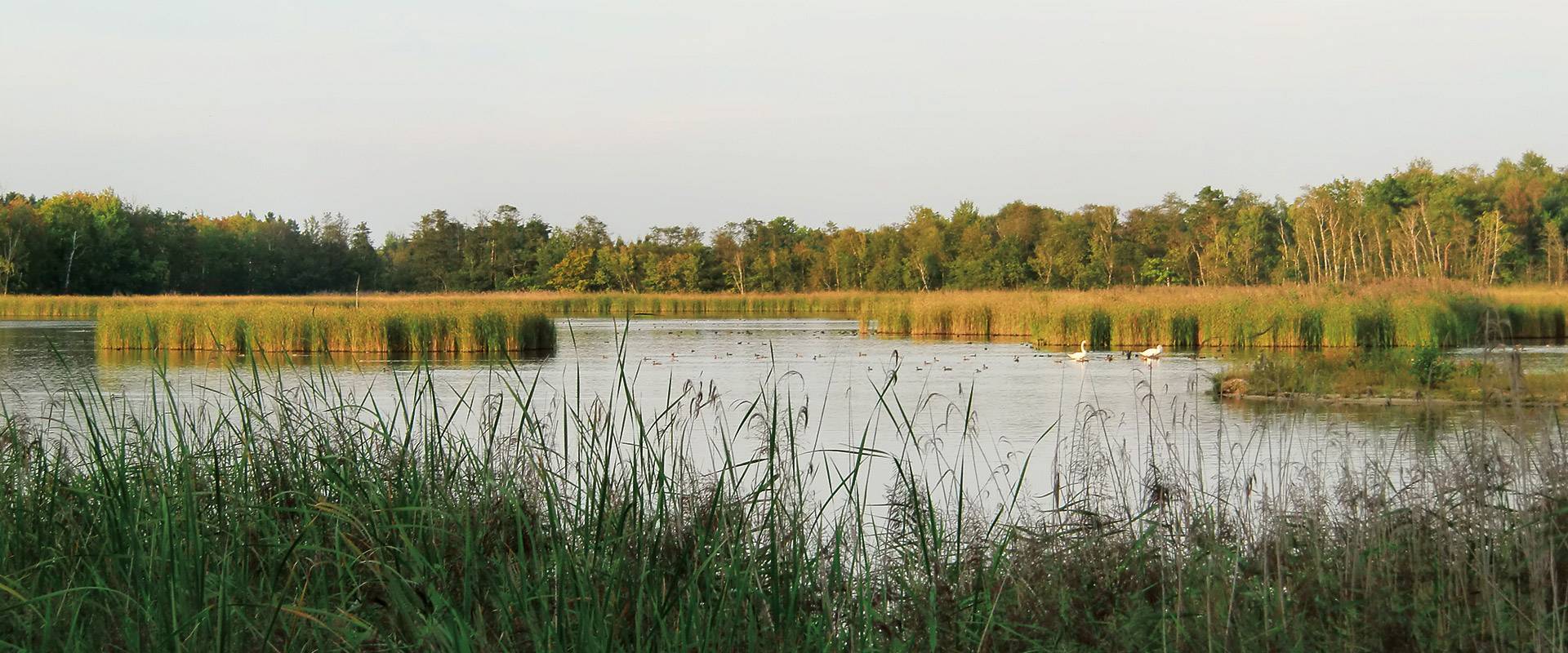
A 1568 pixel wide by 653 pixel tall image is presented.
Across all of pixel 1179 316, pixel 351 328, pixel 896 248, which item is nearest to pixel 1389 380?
pixel 1179 316

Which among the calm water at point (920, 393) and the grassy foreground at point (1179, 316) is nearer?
the calm water at point (920, 393)

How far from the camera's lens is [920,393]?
8.98 metres

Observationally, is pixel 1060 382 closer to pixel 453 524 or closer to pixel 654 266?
pixel 453 524

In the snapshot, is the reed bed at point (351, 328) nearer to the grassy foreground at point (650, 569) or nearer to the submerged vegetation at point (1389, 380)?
the submerged vegetation at point (1389, 380)

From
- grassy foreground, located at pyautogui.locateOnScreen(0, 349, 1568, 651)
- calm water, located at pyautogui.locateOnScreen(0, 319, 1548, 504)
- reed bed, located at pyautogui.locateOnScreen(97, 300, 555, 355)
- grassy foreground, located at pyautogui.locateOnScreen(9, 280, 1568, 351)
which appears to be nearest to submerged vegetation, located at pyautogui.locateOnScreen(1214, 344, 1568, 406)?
calm water, located at pyautogui.locateOnScreen(0, 319, 1548, 504)

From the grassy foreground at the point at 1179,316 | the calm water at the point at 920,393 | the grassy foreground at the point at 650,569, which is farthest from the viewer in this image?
the grassy foreground at the point at 1179,316

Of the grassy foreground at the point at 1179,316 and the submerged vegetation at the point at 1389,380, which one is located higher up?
the grassy foreground at the point at 1179,316

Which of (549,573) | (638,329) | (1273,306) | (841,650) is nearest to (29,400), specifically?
(549,573)

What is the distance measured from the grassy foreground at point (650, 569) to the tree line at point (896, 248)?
41.1 metres

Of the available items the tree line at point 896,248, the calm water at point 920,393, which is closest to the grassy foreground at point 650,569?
the calm water at point 920,393

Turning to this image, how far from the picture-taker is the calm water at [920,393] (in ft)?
18.7

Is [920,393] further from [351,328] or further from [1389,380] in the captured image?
[351,328]

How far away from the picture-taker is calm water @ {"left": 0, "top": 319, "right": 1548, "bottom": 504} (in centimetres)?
569

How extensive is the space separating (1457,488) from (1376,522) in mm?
331
